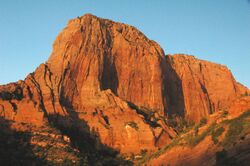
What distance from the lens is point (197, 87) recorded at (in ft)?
369

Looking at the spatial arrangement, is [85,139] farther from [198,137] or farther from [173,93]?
[198,137]

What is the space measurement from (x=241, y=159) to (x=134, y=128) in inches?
1678

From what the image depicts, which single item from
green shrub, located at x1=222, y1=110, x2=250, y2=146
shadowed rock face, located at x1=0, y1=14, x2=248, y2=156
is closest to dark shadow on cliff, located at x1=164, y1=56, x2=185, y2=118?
shadowed rock face, located at x1=0, y1=14, x2=248, y2=156

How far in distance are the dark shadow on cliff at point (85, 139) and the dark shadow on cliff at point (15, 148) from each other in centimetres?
590

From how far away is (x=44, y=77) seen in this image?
8769cm

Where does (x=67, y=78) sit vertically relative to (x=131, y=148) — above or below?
above

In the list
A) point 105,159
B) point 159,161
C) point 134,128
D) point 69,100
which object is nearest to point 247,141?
point 159,161

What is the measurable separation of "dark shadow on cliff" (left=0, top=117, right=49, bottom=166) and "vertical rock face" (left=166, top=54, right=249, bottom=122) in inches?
1429

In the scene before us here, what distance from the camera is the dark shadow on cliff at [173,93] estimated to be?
105 metres

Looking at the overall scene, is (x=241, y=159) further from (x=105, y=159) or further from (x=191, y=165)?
(x=105, y=159)

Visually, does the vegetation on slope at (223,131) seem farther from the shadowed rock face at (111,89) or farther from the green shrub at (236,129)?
the shadowed rock face at (111,89)

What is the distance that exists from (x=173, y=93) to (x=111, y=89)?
15706mm

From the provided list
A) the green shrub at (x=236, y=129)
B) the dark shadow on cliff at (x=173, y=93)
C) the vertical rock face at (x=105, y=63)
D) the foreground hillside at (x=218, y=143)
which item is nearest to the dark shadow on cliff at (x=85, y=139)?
the vertical rock face at (x=105, y=63)

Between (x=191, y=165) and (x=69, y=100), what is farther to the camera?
(x=69, y=100)
